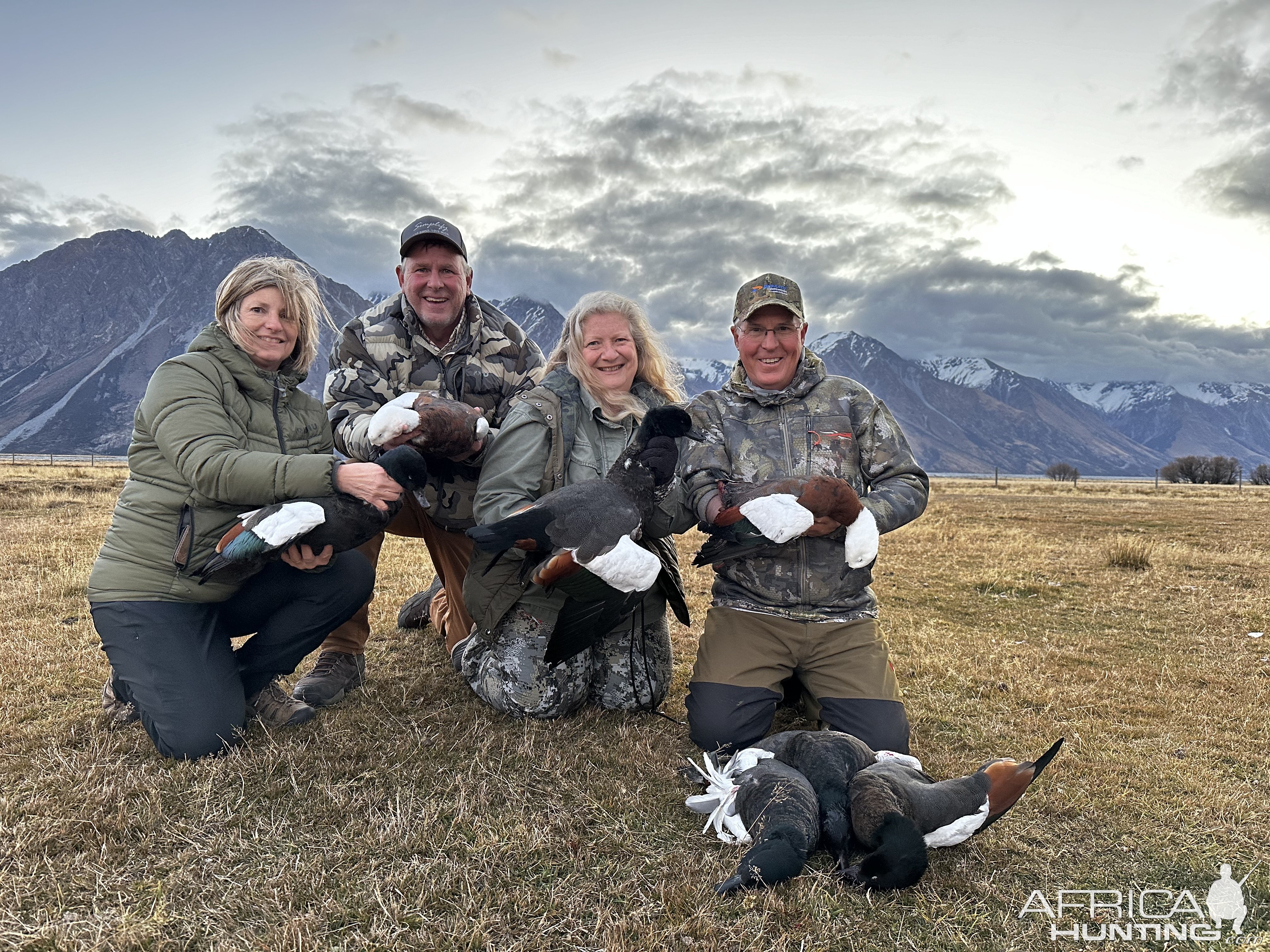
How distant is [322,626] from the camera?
15.8 feet

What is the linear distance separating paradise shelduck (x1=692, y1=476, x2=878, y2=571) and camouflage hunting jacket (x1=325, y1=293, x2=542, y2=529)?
225 cm

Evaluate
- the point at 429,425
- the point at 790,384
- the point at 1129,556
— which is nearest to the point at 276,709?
the point at 429,425

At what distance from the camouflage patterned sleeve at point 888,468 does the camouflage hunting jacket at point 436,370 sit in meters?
2.76

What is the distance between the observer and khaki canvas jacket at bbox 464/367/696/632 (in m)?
4.68

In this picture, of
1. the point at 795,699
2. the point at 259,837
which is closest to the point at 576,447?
the point at 795,699

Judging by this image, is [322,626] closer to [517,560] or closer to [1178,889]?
[517,560]

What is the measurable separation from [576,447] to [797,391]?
1.59 m

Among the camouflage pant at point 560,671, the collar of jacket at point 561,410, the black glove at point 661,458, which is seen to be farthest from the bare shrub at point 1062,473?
the black glove at point 661,458

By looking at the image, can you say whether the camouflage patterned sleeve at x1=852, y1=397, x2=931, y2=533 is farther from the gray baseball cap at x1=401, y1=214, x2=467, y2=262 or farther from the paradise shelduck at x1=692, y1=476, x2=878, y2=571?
the gray baseball cap at x1=401, y1=214, x2=467, y2=262

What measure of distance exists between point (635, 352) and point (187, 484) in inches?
117

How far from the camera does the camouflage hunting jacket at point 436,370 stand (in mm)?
5859

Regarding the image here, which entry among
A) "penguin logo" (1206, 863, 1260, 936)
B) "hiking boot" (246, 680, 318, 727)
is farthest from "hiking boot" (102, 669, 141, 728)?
"penguin logo" (1206, 863, 1260, 936)

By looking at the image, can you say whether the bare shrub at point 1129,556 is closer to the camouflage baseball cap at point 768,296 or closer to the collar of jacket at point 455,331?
the camouflage baseball cap at point 768,296

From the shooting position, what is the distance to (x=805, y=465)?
4934mm
